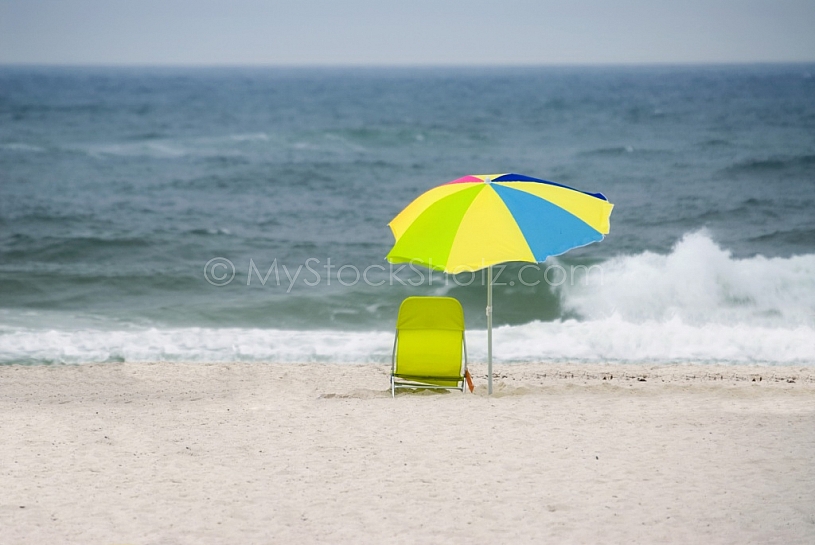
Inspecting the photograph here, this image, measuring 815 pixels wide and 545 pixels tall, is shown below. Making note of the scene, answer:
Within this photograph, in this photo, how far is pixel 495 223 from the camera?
623cm

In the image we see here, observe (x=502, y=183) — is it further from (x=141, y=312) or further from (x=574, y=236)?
(x=141, y=312)

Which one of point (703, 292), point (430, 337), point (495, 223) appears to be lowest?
point (430, 337)

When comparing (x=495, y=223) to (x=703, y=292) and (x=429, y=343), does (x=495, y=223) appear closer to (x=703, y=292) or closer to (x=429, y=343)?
(x=429, y=343)

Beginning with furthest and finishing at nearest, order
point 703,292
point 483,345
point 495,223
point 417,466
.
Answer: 1. point 703,292
2. point 483,345
3. point 495,223
4. point 417,466

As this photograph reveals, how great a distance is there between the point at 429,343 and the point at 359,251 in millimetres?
9942

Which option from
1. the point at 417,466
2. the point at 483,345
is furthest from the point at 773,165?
the point at 417,466

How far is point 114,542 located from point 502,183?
3746mm

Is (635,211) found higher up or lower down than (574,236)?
higher up

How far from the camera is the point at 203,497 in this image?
17.2ft

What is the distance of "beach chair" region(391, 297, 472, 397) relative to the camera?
25.1 feet

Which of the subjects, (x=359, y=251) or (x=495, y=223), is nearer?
(x=495, y=223)

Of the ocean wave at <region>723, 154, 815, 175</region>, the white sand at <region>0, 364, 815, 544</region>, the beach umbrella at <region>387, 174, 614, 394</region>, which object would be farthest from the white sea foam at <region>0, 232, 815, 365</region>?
the ocean wave at <region>723, 154, 815, 175</region>

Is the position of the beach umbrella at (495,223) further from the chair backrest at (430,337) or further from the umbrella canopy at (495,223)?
the chair backrest at (430,337)

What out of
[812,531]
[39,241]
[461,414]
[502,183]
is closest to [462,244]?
[502,183]
